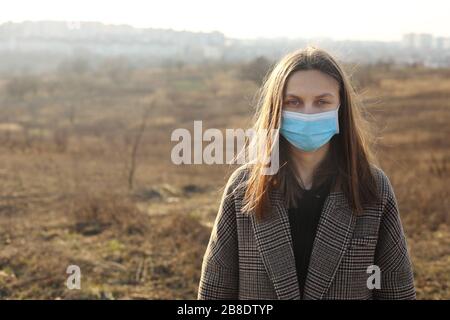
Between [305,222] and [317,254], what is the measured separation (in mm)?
114

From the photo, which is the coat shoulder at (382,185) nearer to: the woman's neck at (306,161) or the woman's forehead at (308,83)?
the woman's neck at (306,161)

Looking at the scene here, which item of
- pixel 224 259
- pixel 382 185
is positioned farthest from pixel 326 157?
pixel 224 259

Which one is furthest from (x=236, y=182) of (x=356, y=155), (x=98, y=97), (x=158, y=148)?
(x=98, y=97)

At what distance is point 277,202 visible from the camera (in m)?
1.81

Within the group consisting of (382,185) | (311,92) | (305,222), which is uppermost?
(311,92)

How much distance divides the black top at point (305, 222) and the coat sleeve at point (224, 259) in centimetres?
19

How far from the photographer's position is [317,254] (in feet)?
5.81

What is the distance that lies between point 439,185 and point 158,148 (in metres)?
6.64

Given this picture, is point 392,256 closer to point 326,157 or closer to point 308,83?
point 326,157

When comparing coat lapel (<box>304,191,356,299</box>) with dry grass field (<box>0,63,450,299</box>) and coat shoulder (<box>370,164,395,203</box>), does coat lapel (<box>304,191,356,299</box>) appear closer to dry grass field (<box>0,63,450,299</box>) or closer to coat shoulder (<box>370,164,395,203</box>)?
coat shoulder (<box>370,164,395,203</box>)

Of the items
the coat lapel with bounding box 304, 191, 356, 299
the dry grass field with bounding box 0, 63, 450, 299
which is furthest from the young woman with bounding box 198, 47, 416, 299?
the dry grass field with bounding box 0, 63, 450, 299

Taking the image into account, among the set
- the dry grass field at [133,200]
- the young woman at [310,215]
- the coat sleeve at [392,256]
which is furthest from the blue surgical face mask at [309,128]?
the dry grass field at [133,200]

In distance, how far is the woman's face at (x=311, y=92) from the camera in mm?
1777

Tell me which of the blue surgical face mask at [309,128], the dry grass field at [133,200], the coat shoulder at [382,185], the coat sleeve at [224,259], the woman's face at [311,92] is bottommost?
the dry grass field at [133,200]
